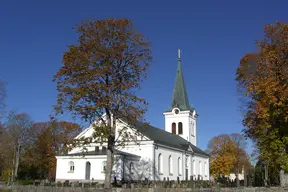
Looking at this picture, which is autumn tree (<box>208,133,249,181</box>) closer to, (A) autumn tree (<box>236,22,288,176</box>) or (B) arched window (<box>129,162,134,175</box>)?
(B) arched window (<box>129,162,134,175</box>)

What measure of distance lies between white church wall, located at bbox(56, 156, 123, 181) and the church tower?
24.6 m

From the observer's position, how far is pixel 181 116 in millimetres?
64438

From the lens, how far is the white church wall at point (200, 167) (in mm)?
60688

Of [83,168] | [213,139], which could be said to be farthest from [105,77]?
[213,139]

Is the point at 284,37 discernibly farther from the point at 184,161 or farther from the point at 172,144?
the point at 184,161

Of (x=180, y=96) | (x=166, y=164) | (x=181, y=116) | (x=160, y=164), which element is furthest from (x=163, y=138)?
(x=180, y=96)

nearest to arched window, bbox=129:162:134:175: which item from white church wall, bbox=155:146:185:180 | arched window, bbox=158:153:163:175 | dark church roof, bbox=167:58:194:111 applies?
white church wall, bbox=155:146:185:180

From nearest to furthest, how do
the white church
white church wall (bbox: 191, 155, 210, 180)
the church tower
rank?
the white church
white church wall (bbox: 191, 155, 210, 180)
the church tower

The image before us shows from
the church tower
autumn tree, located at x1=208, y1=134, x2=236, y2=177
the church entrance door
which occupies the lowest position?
the church entrance door

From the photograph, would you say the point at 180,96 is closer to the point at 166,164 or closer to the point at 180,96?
the point at 180,96

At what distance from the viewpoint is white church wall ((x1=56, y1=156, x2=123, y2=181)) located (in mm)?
41938

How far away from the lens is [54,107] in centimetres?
2562

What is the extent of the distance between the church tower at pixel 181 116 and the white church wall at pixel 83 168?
969 inches

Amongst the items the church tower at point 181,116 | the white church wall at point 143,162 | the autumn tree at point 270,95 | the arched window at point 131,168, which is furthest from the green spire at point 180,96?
the autumn tree at point 270,95
